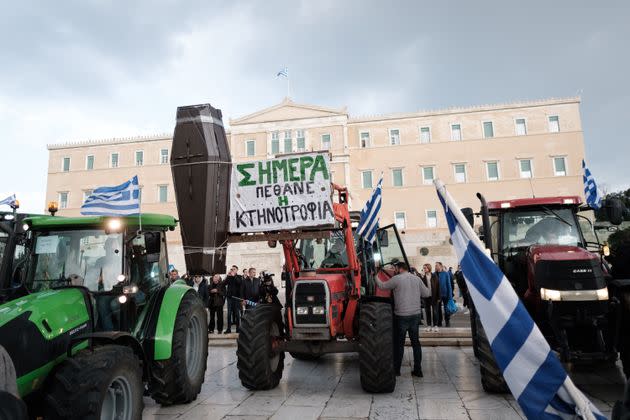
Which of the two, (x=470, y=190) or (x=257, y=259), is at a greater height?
(x=470, y=190)

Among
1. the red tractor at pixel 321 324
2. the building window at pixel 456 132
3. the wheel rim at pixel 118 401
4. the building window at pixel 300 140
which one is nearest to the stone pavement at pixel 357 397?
the red tractor at pixel 321 324

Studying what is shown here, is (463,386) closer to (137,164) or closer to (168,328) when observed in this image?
(168,328)

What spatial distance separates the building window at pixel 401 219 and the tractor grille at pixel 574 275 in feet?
111

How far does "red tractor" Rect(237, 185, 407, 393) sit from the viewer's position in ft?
20.3

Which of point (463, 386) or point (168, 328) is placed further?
point (463, 386)

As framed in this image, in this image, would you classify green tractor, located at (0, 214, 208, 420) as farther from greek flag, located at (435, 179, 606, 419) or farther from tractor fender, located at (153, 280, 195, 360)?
greek flag, located at (435, 179, 606, 419)

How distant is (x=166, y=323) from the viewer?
5531 millimetres

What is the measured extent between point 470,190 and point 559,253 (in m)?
34.5

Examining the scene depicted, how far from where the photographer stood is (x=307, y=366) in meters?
8.44

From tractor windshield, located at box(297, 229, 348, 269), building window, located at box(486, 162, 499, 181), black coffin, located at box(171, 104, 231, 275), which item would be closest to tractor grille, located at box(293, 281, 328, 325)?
tractor windshield, located at box(297, 229, 348, 269)

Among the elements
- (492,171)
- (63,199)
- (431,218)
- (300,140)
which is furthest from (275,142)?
(63,199)

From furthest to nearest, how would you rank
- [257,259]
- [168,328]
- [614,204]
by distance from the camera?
[257,259]
[614,204]
[168,328]

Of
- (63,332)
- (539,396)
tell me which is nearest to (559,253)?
(539,396)

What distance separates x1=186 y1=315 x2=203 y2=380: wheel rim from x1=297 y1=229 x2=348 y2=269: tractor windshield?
2193 millimetres
